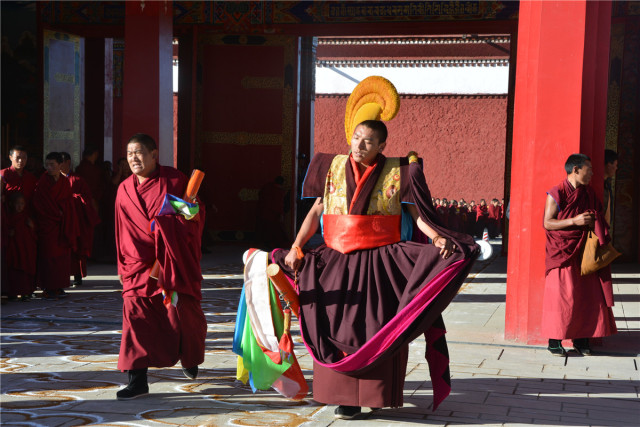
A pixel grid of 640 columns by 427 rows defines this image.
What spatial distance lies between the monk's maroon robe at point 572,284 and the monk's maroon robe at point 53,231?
4617mm

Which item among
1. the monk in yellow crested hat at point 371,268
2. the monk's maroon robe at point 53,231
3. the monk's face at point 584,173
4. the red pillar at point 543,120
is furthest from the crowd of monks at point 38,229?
the monk's face at point 584,173

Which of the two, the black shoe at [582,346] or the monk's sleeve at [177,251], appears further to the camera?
the black shoe at [582,346]

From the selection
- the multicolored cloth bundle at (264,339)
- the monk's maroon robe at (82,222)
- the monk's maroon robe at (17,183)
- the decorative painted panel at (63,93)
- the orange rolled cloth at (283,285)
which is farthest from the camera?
the decorative painted panel at (63,93)

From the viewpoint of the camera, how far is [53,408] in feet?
13.1

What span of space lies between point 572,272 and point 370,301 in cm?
221

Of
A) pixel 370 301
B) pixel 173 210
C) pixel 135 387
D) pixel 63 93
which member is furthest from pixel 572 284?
pixel 63 93

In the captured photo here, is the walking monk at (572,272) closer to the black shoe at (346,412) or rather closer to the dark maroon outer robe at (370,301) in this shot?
the dark maroon outer robe at (370,301)

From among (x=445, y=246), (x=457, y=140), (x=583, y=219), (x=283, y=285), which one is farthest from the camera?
(x=457, y=140)

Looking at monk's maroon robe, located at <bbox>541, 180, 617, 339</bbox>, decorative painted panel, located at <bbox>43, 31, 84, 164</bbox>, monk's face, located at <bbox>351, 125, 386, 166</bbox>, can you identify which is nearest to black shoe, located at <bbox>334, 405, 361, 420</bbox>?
monk's face, located at <bbox>351, 125, 386, 166</bbox>

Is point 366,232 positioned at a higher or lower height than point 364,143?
lower

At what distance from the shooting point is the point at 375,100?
4.29 m

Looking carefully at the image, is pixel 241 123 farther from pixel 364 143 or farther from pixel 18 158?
pixel 364 143

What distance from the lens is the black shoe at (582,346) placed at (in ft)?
18.3

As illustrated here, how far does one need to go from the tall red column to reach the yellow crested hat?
13.9ft
